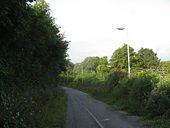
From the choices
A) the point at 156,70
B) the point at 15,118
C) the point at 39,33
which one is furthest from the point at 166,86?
the point at 15,118

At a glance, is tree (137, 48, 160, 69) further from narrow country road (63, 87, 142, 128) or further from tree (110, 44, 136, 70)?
narrow country road (63, 87, 142, 128)

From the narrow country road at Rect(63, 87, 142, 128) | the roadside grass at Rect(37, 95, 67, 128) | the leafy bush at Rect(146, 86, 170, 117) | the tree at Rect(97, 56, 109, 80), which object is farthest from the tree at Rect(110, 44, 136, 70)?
the leafy bush at Rect(146, 86, 170, 117)

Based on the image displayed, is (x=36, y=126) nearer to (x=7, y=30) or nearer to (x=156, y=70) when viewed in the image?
(x=7, y=30)

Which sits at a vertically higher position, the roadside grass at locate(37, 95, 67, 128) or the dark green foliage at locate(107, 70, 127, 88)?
the dark green foliage at locate(107, 70, 127, 88)

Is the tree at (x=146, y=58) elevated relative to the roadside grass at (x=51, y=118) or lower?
elevated

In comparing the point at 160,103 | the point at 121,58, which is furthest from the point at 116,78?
the point at 121,58

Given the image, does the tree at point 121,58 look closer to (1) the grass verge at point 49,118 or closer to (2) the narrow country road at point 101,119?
(2) the narrow country road at point 101,119

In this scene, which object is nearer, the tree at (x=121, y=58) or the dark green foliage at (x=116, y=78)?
the dark green foliage at (x=116, y=78)

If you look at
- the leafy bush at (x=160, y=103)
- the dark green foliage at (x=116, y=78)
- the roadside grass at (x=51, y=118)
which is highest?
the dark green foliage at (x=116, y=78)

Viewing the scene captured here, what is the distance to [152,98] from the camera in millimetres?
14797

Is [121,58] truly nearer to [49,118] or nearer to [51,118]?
[51,118]

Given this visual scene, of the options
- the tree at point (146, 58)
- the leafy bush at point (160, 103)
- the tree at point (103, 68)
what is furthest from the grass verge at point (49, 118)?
the tree at point (103, 68)

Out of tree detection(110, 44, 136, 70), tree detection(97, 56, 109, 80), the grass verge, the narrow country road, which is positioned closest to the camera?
the grass verge

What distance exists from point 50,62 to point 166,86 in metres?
11.2
